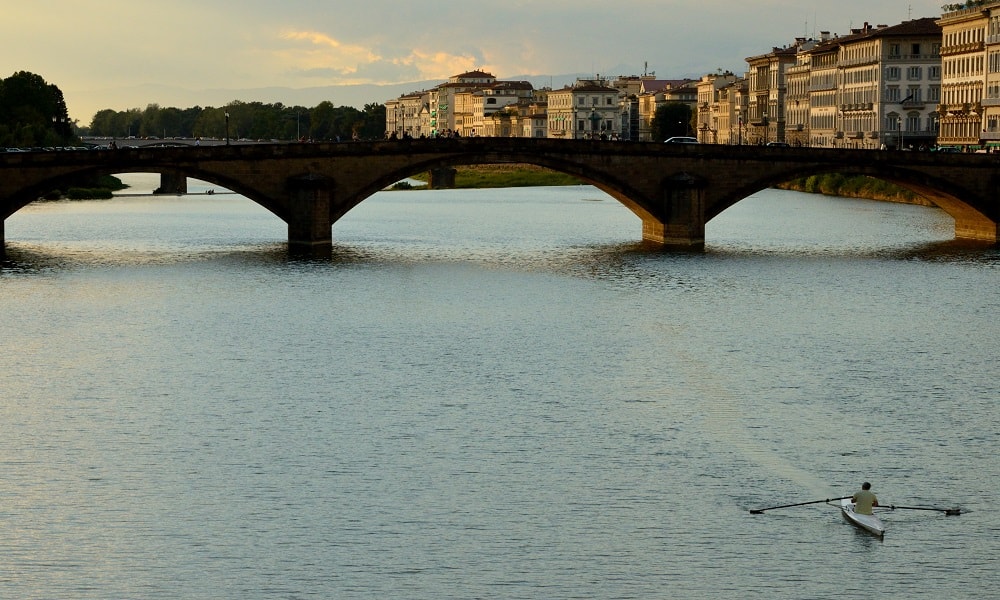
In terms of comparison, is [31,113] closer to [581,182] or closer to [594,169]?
[581,182]

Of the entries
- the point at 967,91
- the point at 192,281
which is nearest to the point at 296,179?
the point at 192,281

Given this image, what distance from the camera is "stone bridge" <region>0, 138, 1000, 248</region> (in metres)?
71.0

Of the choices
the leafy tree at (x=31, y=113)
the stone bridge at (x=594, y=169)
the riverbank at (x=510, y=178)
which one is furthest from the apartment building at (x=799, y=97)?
the stone bridge at (x=594, y=169)

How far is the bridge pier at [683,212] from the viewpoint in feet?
242

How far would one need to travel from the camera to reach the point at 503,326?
5031cm

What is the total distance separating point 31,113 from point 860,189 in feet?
214

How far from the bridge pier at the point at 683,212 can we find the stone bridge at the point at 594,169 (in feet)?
0.13

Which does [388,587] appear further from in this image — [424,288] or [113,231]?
[113,231]

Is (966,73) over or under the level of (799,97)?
under

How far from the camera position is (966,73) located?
366 feet

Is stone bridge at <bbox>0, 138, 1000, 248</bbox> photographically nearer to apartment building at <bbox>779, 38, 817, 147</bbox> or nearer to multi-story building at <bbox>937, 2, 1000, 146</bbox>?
multi-story building at <bbox>937, 2, 1000, 146</bbox>

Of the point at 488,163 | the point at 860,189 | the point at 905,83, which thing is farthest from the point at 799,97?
the point at 488,163

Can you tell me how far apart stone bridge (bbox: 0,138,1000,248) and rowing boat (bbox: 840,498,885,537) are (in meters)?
44.9

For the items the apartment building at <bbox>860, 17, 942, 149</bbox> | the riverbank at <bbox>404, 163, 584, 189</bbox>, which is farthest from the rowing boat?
the riverbank at <bbox>404, 163, 584, 189</bbox>
